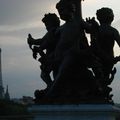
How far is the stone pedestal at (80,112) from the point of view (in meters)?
13.7

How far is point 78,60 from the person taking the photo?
564 inches

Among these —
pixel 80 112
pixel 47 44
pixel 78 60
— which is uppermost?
pixel 47 44

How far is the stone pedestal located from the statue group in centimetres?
16

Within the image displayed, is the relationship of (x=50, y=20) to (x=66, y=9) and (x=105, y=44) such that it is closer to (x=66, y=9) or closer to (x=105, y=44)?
(x=66, y=9)

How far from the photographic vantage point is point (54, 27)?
15164mm

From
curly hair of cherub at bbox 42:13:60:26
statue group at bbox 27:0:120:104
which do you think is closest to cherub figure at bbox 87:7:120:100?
statue group at bbox 27:0:120:104

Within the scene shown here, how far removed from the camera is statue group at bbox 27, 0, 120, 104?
1419 cm

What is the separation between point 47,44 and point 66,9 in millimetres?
1033

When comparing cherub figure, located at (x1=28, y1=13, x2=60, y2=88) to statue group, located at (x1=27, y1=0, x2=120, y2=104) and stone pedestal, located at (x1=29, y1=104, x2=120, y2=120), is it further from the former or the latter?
stone pedestal, located at (x1=29, y1=104, x2=120, y2=120)

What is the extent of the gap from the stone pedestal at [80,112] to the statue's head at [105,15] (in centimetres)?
215

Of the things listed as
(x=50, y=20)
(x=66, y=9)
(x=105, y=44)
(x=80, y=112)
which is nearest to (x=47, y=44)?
(x=50, y=20)

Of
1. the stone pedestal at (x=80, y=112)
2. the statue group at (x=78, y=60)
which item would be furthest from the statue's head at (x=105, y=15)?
the stone pedestal at (x=80, y=112)

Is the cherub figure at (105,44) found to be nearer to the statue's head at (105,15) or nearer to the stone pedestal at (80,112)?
the statue's head at (105,15)

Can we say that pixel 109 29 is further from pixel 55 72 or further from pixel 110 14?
pixel 55 72
